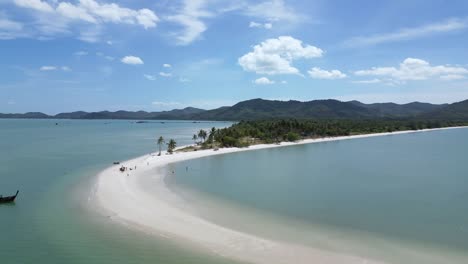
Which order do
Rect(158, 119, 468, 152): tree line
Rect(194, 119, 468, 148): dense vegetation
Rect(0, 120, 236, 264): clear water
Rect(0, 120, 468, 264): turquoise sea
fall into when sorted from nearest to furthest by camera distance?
Rect(0, 120, 236, 264): clear water < Rect(0, 120, 468, 264): turquoise sea < Rect(158, 119, 468, 152): tree line < Rect(194, 119, 468, 148): dense vegetation

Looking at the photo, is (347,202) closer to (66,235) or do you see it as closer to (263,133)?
(66,235)

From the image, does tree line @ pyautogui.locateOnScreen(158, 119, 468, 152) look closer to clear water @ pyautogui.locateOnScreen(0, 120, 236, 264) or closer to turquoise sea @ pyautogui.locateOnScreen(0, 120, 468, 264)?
turquoise sea @ pyautogui.locateOnScreen(0, 120, 468, 264)

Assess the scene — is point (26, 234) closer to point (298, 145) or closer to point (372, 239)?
point (372, 239)

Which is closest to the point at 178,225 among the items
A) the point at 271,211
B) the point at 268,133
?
the point at 271,211

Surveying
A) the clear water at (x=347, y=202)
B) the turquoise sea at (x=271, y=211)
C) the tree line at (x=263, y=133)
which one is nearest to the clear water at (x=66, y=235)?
the turquoise sea at (x=271, y=211)

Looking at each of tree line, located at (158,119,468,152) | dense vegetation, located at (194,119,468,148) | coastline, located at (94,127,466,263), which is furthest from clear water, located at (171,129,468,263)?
dense vegetation, located at (194,119,468,148)

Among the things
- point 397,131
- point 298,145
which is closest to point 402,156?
point 298,145

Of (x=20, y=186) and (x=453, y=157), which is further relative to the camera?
(x=453, y=157)
